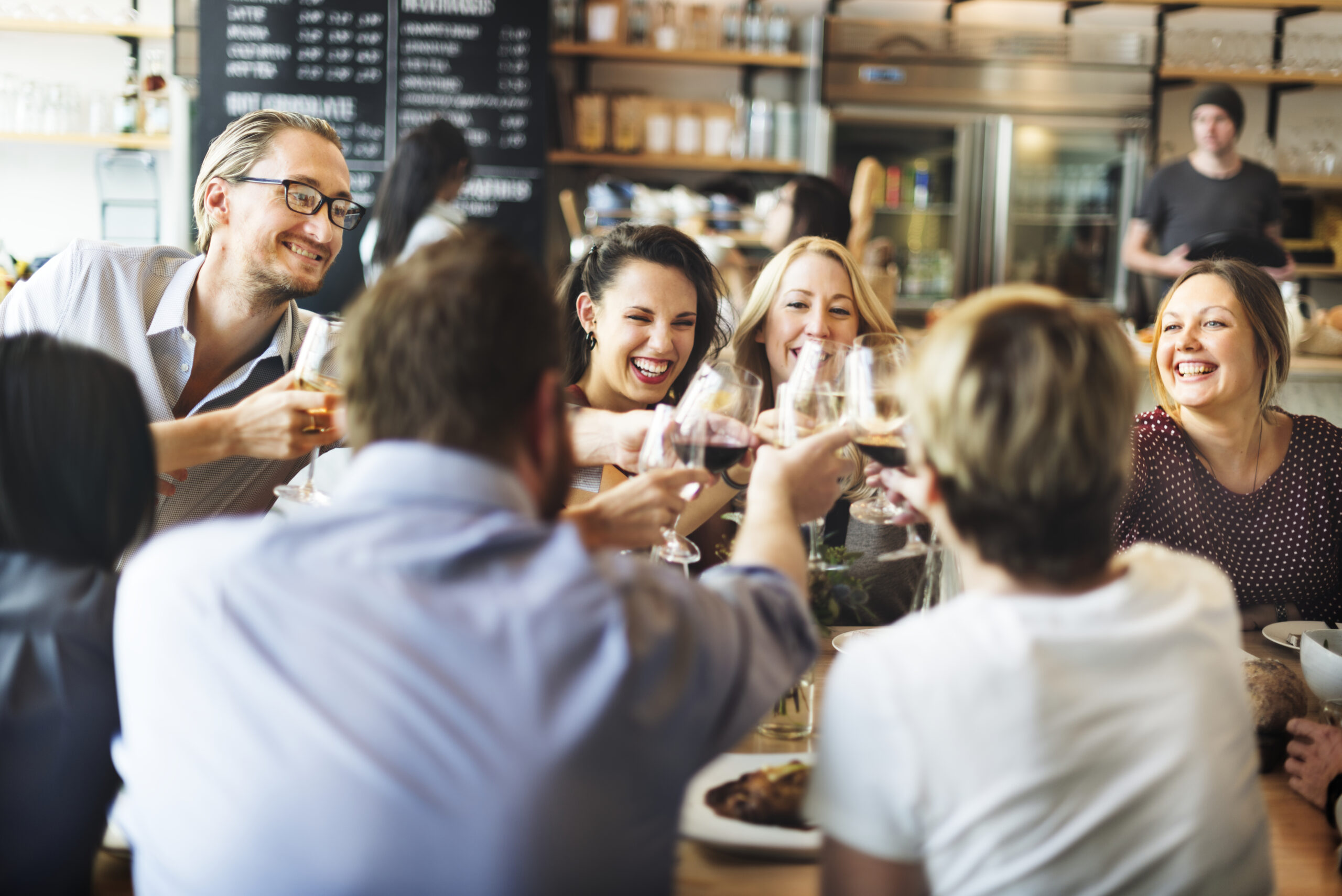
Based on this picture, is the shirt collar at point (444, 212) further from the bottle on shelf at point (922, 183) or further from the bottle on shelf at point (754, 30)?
the bottle on shelf at point (922, 183)

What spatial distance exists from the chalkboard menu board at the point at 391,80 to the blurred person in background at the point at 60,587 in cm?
357

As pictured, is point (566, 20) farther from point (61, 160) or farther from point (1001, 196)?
point (61, 160)

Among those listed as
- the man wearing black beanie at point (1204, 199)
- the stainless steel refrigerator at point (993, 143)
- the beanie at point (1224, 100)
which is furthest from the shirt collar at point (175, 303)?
the beanie at point (1224, 100)

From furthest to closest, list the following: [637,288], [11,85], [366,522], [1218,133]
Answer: [11,85] → [1218,133] → [637,288] → [366,522]

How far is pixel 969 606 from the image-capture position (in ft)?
2.75

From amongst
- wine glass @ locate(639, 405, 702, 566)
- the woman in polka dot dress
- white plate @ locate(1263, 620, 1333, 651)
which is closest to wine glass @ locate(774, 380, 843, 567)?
wine glass @ locate(639, 405, 702, 566)

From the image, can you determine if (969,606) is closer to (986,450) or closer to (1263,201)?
(986,450)

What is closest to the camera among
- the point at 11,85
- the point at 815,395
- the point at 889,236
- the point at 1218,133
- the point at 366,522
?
the point at 366,522

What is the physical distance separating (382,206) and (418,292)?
2.59m

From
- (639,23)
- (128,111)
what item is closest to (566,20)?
(639,23)

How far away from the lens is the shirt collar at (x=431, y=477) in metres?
0.77

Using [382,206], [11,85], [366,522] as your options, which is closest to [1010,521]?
[366,522]

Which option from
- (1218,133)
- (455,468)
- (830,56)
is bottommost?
(455,468)

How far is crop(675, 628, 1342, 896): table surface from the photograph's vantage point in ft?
3.06
